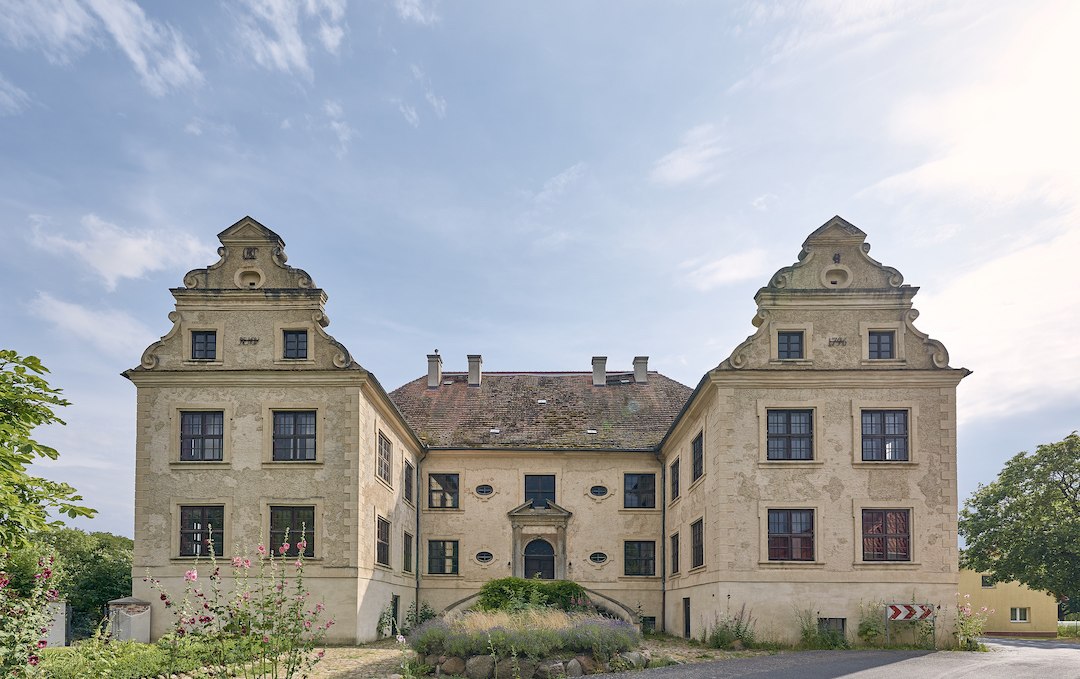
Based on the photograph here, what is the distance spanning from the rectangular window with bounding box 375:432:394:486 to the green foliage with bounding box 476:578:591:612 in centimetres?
498

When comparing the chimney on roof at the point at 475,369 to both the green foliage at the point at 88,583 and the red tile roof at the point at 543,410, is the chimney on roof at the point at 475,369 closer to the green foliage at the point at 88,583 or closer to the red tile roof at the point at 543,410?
the red tile roof at the point at 543,410

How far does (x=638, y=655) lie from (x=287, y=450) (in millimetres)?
12102

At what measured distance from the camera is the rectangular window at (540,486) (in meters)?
35.5

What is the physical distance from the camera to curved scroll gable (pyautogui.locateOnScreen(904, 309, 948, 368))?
24.3 m

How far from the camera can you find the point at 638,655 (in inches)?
731

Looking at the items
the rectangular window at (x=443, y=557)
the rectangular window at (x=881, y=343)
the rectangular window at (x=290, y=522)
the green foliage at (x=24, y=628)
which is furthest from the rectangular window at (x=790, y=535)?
the green foliage at (x=24, y=628)

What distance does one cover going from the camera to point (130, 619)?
23.9m

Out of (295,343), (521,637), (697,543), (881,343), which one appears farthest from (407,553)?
(881,343)

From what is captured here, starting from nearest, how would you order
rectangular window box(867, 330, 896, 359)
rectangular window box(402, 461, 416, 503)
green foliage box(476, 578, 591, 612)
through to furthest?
rectangular window box(867, 330, 896, 359)
green foliage box(476, 578, 591, 612)
rectangular window box(402, 461, 416, 503)

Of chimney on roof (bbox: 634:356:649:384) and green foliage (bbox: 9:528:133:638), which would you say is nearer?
green foliage (bbox: 9:528:133:638)

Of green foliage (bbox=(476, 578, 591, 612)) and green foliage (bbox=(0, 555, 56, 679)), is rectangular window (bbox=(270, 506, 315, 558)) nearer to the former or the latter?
green foliage (bbox=(476, 578, 591, 612))

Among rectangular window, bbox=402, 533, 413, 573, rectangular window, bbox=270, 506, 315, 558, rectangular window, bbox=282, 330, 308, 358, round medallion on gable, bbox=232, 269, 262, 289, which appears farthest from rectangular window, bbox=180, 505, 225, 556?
rectangular window, bbox=402, 533, 413, 573

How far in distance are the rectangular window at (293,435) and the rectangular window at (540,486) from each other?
38.5 ft

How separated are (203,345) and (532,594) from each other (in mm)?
11728
